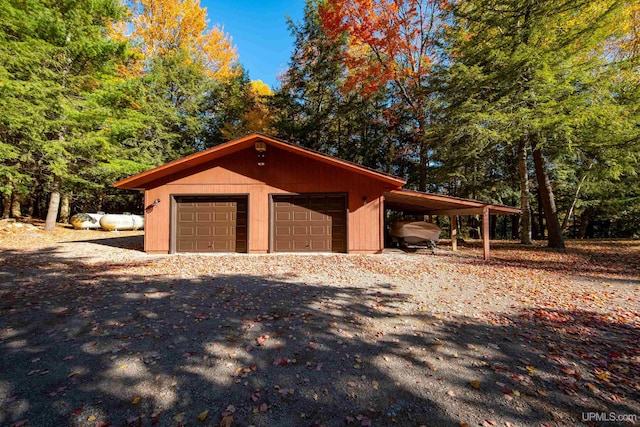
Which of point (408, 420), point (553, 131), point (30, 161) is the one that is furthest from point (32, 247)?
point (553, 131)

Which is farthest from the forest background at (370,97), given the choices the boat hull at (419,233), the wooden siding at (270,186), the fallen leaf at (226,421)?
the fallen leaf at (226,421)

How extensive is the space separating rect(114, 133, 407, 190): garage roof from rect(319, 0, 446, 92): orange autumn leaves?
906 centimetres

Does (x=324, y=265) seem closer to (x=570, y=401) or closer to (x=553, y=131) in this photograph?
(x=570, y=401)

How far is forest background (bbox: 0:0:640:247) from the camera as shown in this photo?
9500 millimetres

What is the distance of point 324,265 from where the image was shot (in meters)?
7.92

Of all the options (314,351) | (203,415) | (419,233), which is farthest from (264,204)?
(203,415)

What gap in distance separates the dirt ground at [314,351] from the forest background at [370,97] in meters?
6.72

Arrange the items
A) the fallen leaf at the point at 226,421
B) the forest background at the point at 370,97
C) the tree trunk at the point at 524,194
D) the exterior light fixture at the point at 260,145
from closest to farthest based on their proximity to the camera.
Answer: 1. the fallen leaf at the point at 226,421
2. the forest background at the point at 370,97
3. the exterior light fixture at the point at 260,145
4. the tree trunk at the point at 524,194

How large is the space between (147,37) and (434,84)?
18.9 m

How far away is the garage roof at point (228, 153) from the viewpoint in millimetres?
9594

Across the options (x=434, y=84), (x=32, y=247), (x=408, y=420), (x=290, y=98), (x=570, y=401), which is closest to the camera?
(x=408, y=420)

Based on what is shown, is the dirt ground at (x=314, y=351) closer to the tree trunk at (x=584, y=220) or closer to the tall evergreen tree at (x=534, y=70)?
the tall evergreen tree at (x=534, y=70)

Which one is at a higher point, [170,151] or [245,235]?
[170,151]

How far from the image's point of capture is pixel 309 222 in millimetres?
10453
